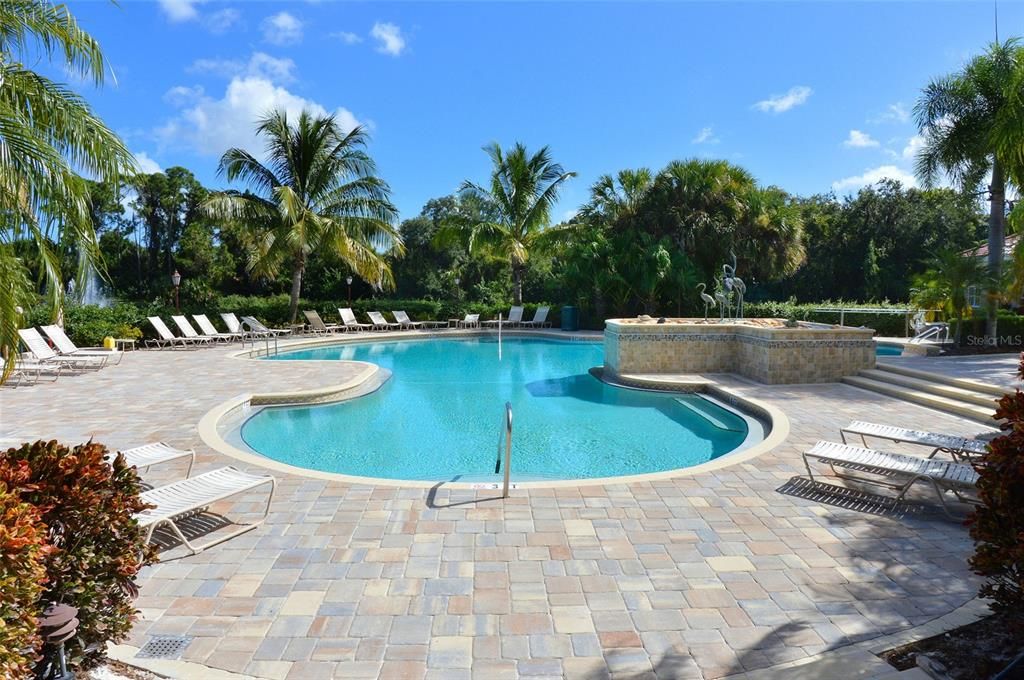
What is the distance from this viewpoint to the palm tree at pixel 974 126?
1466 cm

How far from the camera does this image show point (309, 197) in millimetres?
21906

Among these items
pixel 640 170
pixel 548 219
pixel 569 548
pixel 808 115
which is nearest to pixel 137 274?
pixel 548 219

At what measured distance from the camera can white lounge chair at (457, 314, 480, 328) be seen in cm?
2498

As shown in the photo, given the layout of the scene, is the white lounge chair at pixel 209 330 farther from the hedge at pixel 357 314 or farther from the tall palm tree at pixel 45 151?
the tall palm tree at pixel 45 151

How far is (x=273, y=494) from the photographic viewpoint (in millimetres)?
5316

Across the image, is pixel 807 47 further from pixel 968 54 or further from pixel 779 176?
pixel 779 176

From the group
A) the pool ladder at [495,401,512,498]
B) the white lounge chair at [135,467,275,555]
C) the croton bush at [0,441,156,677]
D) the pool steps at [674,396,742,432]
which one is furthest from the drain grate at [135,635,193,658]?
the pool steps at [674,396,742,432]

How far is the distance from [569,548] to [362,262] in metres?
19.1

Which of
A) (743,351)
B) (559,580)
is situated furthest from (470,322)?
(559,580)

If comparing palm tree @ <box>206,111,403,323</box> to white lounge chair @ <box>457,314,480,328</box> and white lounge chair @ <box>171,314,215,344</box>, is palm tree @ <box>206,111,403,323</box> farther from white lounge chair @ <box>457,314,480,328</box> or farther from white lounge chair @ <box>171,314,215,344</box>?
white lounge chair @ <box>457,314,480,328</box>

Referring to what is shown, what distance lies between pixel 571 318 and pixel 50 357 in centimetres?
1664

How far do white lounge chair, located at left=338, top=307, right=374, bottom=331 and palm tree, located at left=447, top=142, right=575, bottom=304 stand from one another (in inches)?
203

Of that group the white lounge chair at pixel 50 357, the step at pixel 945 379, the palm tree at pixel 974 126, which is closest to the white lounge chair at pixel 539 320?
the palm tree at pixel 974 126

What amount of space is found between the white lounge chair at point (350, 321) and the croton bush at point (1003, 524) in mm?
22090
